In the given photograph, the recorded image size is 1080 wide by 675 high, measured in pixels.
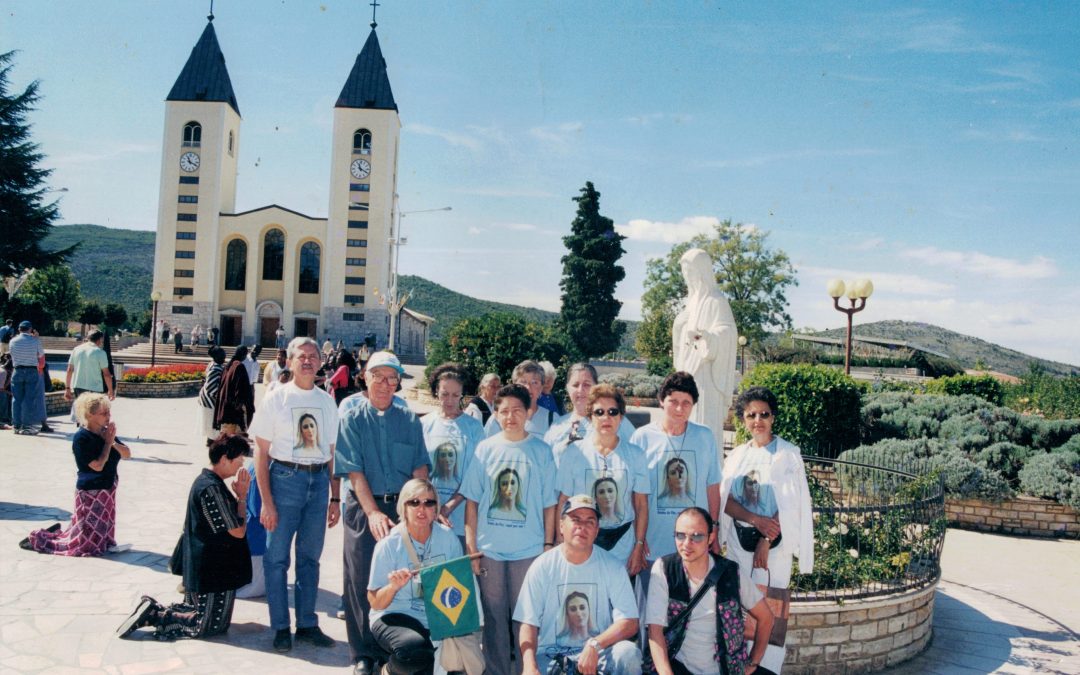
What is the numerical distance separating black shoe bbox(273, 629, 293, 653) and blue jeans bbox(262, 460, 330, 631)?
0.04m

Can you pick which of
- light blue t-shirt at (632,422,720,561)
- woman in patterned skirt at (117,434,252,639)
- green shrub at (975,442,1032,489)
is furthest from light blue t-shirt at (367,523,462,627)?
green shrub at (975,442,1032,489)

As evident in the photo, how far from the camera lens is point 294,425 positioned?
15.5 ft

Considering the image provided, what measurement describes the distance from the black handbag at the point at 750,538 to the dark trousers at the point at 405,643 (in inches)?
70.4

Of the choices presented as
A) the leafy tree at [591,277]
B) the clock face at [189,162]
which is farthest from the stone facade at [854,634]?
the clock face at [189,162]

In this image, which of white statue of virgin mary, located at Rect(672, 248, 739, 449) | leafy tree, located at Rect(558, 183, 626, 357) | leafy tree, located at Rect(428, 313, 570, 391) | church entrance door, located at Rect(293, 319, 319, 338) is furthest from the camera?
church entrance door, located at Rect(293, 319, 319, 338)

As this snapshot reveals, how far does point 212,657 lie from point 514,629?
1870 mm

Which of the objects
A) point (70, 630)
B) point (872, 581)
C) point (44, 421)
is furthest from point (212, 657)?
point (44, 421)

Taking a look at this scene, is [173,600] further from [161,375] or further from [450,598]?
[161,375]

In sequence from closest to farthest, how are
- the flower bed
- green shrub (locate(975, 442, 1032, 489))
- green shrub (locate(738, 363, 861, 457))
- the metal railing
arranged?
1. the metal railing
2. green shrub (locate(975, 442, 1032, 489))
3. green shrub (locate(738, 363, 861, 457))
4. the flower bed

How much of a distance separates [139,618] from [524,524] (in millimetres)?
2579

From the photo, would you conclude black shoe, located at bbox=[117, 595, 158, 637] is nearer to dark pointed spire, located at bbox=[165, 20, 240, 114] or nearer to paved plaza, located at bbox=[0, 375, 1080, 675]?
paved plaza, located at bbox=[0, 375, 1080, 675]

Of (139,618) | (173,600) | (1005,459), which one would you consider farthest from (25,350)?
(1005,459)

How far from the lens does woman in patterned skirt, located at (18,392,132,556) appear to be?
6020 mm

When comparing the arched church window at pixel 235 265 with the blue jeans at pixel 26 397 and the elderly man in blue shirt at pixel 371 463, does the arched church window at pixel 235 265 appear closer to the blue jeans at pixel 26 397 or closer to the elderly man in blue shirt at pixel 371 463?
the blue jeans at pixel 26 397
